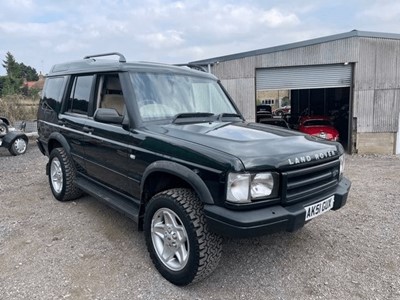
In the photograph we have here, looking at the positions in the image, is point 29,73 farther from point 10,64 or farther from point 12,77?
point 12,77

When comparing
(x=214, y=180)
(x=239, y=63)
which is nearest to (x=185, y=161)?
(x=214, y=180)

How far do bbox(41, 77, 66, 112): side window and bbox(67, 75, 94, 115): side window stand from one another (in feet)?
1.30

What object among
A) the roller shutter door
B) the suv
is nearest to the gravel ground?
the suv

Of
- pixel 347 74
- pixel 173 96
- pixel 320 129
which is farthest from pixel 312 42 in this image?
pixel 173 96

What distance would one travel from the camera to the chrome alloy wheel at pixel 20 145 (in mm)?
10078

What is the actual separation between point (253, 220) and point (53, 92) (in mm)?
4349

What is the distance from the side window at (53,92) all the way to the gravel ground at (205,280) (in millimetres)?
1611

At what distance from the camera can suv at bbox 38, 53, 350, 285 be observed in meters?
2.54

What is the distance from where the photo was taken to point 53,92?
5.36 metres

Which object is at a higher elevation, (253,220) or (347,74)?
(347,74)

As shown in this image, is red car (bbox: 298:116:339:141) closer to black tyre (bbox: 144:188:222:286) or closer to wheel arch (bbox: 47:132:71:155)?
wheel arch (bbox: 47:132:71:155)

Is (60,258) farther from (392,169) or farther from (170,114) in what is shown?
(392,169)

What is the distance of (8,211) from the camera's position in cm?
498

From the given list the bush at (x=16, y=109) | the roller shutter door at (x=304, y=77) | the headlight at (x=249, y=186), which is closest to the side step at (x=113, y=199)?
the headlight at (x=249, y=186)
